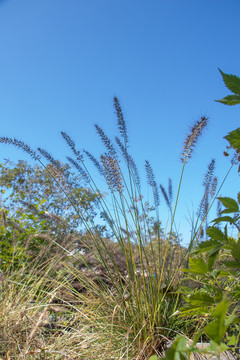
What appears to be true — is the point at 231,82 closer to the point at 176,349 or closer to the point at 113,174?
the point at 176,349

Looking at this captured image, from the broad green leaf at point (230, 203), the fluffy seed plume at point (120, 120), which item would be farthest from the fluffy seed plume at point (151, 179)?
the broad green leaf at point (230, 203)

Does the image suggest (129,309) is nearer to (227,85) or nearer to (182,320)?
(182,320)

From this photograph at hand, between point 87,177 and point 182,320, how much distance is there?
3.67ft

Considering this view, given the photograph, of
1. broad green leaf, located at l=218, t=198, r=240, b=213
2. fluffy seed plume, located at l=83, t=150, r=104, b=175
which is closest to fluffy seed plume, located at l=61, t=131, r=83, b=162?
fluffy seed plume, located at l=83, t=150, r=104, b=175

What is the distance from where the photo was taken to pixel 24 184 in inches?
272

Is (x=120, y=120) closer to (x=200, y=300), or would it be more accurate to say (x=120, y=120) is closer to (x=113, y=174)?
(x=113, y=174)

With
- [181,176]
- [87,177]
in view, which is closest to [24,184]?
[87,177]

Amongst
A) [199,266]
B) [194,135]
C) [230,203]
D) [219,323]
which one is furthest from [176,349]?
[194,135]

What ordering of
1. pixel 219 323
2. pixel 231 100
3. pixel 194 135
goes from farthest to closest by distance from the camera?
pixel 194 135 < pixel 231 100 < pixel 219 323

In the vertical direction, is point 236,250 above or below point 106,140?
below

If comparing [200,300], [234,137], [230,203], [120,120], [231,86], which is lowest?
[200,300]

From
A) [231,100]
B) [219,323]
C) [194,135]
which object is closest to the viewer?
[219,323]

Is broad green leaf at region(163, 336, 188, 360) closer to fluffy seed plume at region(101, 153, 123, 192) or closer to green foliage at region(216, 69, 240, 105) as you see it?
green foliage at region(216, 69, 240, 105)

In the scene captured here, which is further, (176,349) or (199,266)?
(199,266)
